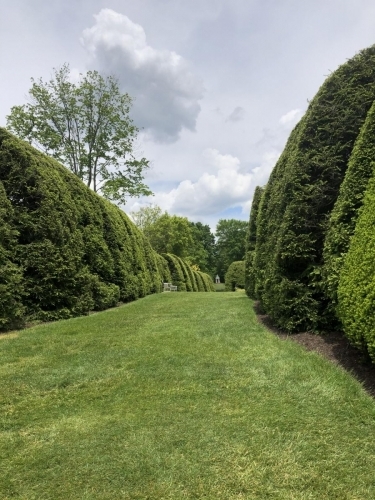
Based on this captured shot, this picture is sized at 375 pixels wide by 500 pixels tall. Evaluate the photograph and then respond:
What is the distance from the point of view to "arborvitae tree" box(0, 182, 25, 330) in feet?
20.6

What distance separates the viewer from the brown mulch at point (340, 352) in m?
3.84

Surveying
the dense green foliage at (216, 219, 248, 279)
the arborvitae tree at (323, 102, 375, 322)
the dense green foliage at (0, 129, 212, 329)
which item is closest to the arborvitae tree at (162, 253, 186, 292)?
the dense green foliage at (0, 129, 212, 329)

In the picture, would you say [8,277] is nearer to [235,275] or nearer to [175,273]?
[175,273]

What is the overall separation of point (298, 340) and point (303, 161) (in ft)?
10.2

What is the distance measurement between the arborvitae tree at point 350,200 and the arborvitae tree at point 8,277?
5405 millimetres

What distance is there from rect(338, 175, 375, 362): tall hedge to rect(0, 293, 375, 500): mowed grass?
510 mm

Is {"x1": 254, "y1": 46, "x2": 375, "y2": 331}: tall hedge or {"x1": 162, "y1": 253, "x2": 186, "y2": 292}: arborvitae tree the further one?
{"x1": 162, "y1": 253, "x2": 186, "y2": 292}: arborvitae tree

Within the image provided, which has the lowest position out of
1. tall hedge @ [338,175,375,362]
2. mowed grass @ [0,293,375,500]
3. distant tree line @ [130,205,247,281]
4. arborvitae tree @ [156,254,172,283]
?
mowed grass @ [0,293,375,500]

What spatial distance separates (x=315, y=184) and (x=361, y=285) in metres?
2.80

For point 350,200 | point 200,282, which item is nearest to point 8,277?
point 350,200

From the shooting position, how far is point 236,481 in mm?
2115

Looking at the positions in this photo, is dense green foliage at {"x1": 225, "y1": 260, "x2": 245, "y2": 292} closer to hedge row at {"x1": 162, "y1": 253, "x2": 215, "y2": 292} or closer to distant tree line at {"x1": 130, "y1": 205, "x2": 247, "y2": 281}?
hedge row at {"x1": 162, "y1": 253, "x2": 215, "y2": 292}

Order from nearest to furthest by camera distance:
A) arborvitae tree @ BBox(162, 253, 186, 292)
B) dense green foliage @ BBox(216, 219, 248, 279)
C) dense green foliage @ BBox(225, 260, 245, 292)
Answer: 1. arborvitae tree @ BBox(162, 253, 186, 292)
2. dense green foliage @ BBox(225, 260, 245, 292)
3. dense green foliage @ BBox(216, 219, 248, 279)

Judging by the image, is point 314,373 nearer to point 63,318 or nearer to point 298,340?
point 298,340
